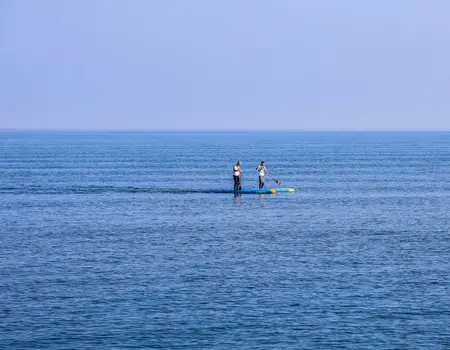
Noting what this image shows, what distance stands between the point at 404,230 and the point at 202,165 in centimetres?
7237

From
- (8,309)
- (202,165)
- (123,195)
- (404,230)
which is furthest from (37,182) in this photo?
A: (8,309)

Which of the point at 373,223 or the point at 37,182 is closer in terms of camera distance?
the point at 373,223

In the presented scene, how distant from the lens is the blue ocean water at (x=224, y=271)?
98.3 ft

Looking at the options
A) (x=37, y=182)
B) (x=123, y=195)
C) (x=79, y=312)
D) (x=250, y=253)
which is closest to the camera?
(x=79, y=312)

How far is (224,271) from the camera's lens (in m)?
39.2

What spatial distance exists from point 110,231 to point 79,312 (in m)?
20.0

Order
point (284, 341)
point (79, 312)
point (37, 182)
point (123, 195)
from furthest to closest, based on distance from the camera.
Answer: point (37, 182), point (123, 195), point (79, 312), point (284, 341)

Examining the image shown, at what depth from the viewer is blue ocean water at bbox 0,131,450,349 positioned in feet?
98.3

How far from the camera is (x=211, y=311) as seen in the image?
32312 mm

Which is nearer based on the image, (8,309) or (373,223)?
(8,309)

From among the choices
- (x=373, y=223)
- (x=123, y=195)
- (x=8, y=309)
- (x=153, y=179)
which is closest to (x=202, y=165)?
(x=153, y=179)

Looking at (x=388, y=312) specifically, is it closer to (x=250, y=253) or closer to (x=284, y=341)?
(x=284, y=341)

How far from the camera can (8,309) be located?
3262 cm

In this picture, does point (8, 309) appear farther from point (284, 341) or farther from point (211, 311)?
point (284, 341)
